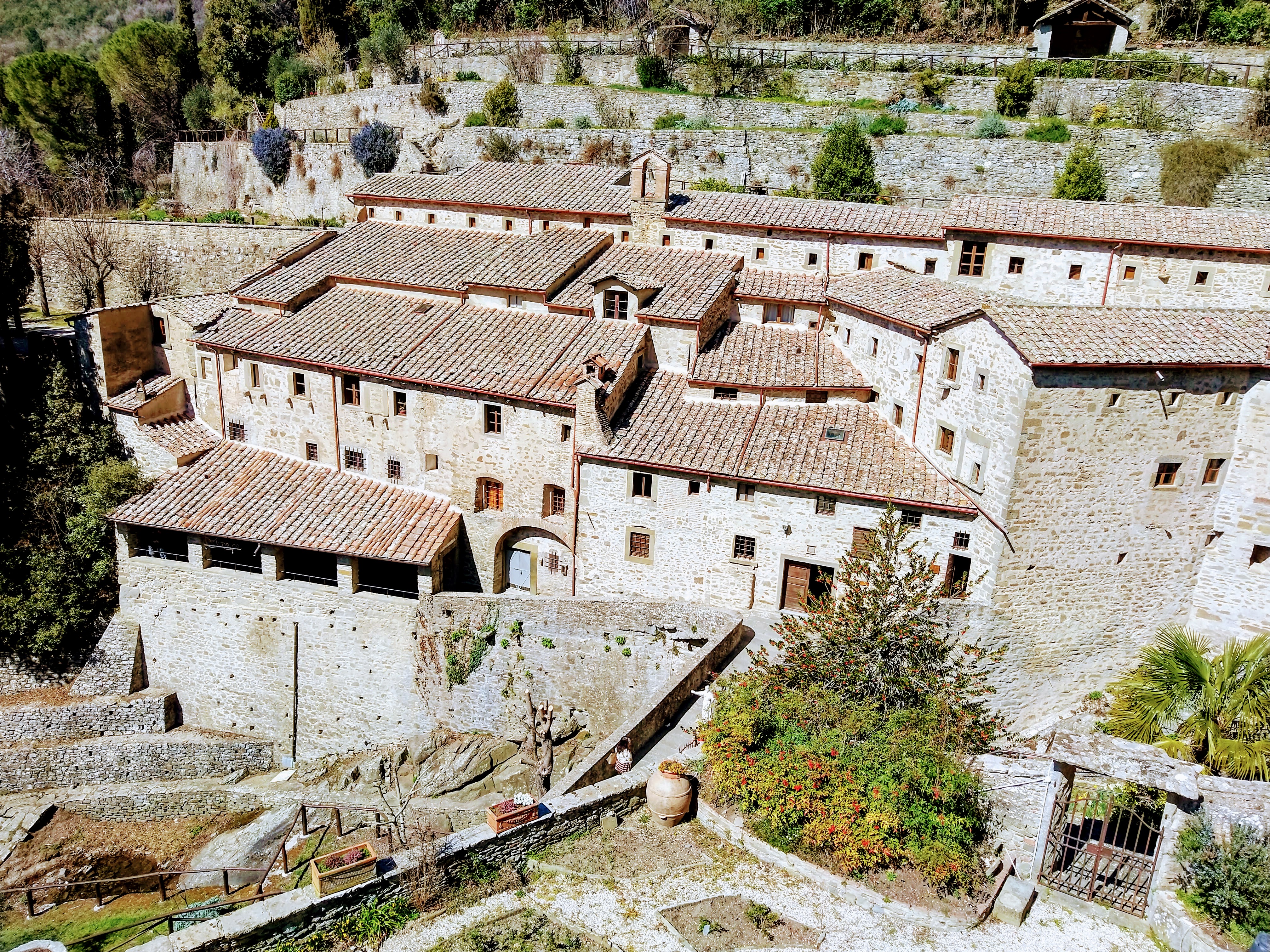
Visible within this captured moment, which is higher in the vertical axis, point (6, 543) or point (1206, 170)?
point (1206, 170)

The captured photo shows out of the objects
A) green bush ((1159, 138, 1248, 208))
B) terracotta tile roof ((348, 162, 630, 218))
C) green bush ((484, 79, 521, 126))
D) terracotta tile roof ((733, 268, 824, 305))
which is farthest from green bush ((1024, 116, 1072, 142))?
green bush ((484, 79, 521, 126))

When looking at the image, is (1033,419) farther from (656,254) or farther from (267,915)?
(267,915)

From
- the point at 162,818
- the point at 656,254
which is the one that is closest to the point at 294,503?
the point at 162,818

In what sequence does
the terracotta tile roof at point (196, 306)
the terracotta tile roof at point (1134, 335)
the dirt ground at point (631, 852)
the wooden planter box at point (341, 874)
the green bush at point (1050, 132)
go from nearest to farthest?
the wooden planter box at point (341, 874)
the dirt ground at point (631, 852)
the terracotta tile roof at point (1134, 335)
the terracotta tile roof at point (196, 306)
the green bush at point (1050, 132)

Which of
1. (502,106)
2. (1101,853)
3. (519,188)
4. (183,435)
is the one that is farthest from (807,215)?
(502,106)

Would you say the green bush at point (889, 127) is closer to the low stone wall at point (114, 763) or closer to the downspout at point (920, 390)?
the downspout at point (920, 390)

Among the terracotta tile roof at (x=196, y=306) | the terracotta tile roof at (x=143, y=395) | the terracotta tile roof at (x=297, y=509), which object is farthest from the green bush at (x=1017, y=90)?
the terracotta tile roof at (x=143, y=395)
